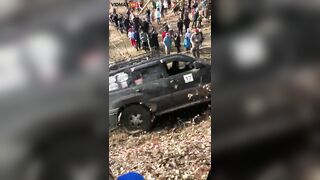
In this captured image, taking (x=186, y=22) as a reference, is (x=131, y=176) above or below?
below

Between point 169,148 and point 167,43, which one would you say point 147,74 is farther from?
point 169,148

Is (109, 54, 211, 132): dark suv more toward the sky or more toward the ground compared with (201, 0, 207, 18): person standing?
more toward the ground

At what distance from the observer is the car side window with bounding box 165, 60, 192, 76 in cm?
246

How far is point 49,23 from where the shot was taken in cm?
228

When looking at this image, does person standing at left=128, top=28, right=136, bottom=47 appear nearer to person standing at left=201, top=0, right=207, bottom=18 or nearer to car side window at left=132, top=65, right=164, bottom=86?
car side window at left=132, top=65, right=164, bottom=86

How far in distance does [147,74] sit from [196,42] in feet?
1.01

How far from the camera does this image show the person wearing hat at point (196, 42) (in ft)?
7.86

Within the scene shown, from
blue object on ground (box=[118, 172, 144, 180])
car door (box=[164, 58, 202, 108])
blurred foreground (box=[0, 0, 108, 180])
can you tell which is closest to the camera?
blurred foreground (box=[0, 0, 108, 180])

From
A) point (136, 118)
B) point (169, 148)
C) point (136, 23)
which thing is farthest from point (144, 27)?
point (169, 148)

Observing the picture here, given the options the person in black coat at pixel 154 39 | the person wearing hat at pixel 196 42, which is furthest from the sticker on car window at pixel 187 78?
the person in black coat at pixel 154 39

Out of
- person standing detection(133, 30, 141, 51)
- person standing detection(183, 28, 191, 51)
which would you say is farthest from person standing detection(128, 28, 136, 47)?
person standing detection(183, 28, 191, 51)

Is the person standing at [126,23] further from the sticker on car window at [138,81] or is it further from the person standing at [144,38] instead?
the sticker on car window at [138,81]

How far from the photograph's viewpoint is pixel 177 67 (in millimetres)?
2473

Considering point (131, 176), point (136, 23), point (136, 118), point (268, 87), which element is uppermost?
point (136, 23)
